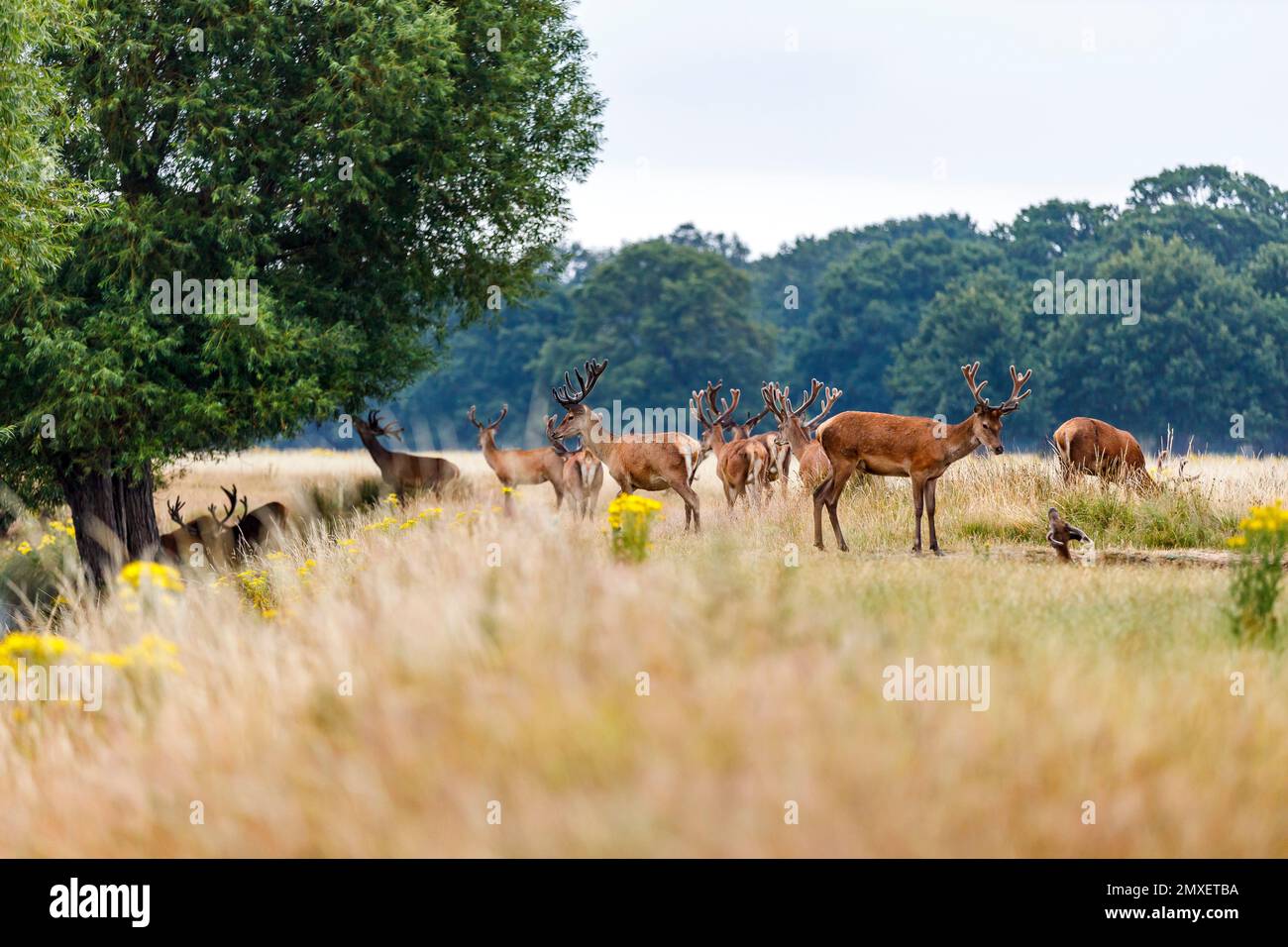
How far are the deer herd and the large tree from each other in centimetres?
194

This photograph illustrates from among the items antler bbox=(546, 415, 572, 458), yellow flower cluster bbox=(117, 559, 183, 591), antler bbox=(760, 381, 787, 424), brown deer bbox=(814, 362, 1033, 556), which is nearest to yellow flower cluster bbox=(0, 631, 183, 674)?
yellow flower cluster bbox=(117, 559, 183, 591)

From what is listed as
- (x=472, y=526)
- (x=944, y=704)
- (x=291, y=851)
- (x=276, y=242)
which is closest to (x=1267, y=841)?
(x=944, y=704)

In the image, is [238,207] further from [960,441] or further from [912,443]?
[960,441]

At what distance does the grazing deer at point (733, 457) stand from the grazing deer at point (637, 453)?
368 mm

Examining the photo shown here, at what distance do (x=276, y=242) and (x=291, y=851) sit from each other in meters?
15.5

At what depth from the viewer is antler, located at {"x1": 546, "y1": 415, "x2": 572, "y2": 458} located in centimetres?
1809

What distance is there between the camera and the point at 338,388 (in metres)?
19.1

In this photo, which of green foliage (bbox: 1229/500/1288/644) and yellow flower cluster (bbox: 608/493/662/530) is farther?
yellow flower cluster (bbox: 608/493/662/530)

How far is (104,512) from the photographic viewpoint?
20.0 metres

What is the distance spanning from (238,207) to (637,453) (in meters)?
6.24

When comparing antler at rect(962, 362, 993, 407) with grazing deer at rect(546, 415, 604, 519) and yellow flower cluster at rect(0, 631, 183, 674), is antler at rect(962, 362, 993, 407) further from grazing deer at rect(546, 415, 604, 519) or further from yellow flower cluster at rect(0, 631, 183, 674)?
yellow flower cluster at rect(0, 631, 183, 674)

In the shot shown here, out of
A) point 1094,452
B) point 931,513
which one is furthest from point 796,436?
point 931,513
